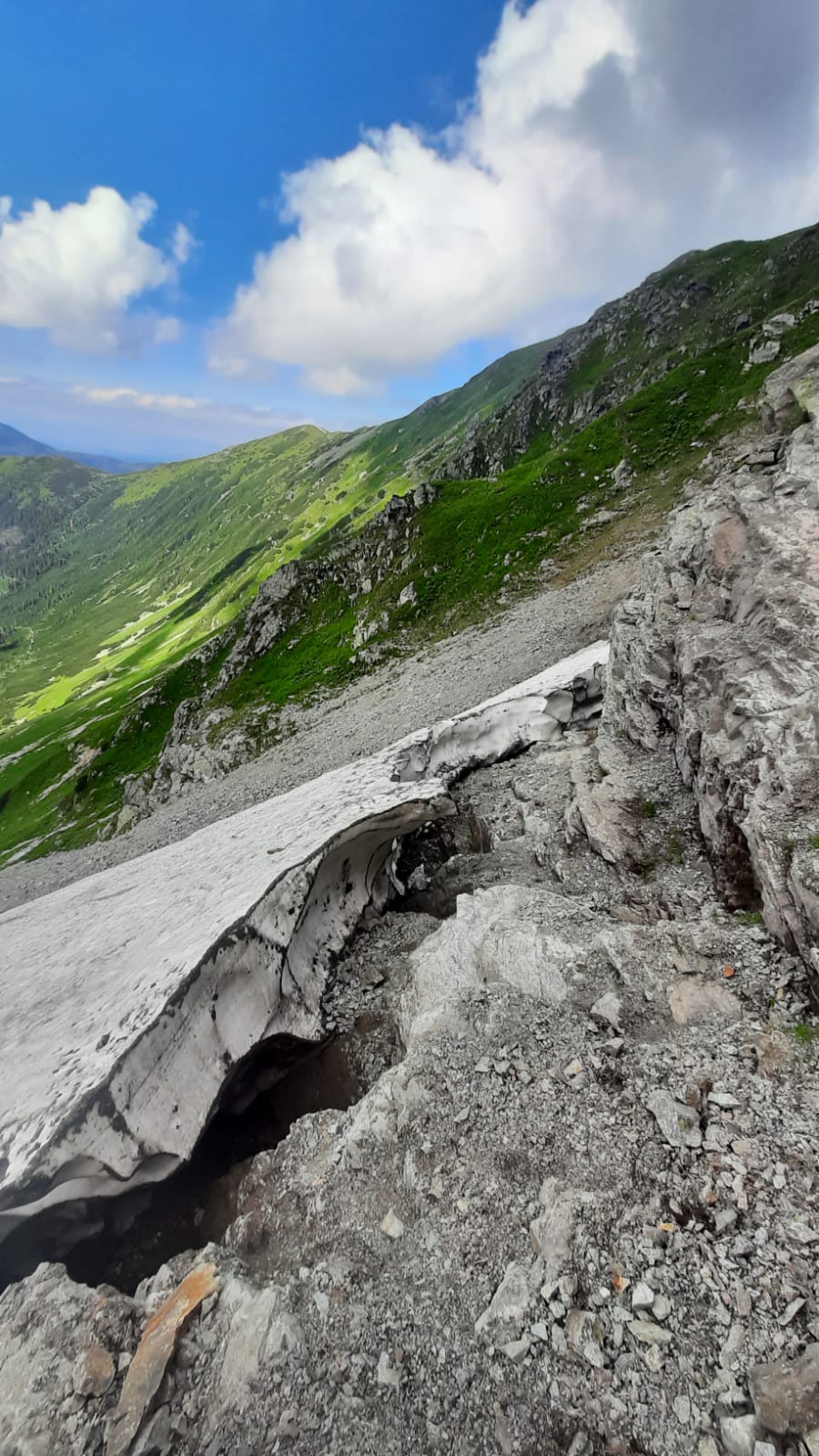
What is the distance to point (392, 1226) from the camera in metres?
9.80

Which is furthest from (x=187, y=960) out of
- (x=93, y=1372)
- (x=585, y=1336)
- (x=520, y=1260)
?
(x=585, y=1336)

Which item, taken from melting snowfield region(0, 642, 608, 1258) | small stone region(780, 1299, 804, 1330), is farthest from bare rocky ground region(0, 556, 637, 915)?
small stone region(780, 1299, 804, 1330)

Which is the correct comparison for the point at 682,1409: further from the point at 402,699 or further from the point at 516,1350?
the point at 402,699

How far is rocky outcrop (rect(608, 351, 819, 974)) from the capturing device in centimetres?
1170

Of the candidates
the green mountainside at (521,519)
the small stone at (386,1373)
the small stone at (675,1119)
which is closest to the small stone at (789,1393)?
the small stone at (675,1119)

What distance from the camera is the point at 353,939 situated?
18672 mm

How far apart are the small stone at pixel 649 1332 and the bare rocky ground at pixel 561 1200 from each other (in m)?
0.03

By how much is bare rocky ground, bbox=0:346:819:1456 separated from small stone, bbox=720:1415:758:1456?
0.03 metres

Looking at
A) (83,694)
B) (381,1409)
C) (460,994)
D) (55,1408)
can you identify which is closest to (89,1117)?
(55,1408)

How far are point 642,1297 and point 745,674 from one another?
13371mm

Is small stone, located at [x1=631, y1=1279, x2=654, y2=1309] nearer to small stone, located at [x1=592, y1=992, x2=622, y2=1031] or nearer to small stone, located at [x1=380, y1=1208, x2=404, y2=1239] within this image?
small stone, located at [x1=380, y1=1208, x2=404, y2=1239]

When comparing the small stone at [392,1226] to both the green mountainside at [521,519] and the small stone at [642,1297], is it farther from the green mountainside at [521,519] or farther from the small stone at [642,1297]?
the green mountainside at [521,519]

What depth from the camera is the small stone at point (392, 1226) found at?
31.8 ft

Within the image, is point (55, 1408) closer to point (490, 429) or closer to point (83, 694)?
point (490, 429)
